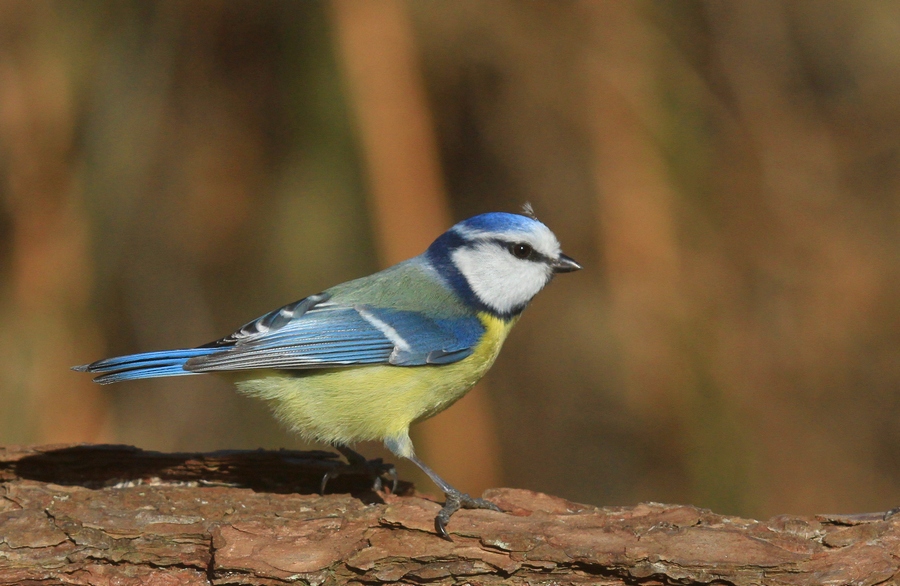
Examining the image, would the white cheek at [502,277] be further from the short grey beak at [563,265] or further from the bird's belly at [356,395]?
the bird's belly at [356,395]

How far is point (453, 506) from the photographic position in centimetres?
231

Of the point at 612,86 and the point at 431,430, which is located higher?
the point at 612,86

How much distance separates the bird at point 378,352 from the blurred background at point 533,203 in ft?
4.67

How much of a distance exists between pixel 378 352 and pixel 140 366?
2.41ft

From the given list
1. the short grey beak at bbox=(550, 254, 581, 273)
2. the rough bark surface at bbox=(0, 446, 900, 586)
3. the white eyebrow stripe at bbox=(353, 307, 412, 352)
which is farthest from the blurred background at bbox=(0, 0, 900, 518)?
the rough bark surface at bbox=(0, 446, 900, 586)

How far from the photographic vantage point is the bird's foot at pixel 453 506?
2.22 m

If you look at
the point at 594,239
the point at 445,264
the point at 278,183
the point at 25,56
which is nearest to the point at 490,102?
the point at 594,239

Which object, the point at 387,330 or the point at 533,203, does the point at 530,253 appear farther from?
the point at 533,203

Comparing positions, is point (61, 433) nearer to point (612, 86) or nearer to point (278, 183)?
point (278, 183)

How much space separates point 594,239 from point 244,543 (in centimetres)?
266

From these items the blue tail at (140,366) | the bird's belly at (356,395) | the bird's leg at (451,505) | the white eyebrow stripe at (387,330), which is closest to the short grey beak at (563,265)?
the bird's belly at (356,395)

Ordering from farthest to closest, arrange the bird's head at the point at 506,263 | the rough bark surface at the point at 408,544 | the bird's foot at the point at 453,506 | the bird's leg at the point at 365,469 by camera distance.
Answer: the bird's head at the point at 506,263 → the bird's leg at the point at 365,469 → the bird's foot at the point at 453,506 → the rough bark surface at the point at 408,544

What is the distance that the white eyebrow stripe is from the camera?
2.64 meters

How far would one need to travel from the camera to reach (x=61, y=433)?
389cm
